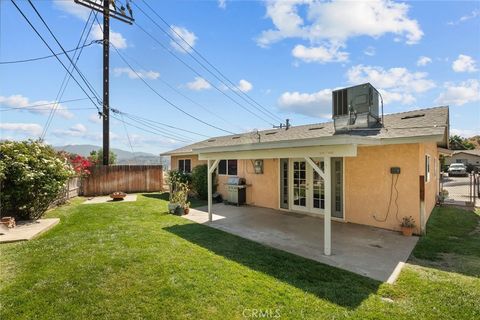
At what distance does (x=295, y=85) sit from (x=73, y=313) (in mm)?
14706

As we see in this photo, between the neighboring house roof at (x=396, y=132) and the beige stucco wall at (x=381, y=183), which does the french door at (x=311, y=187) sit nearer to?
the beige stucco wall at (x=381, y=183)

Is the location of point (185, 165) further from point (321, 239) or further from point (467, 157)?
point (467, 157)

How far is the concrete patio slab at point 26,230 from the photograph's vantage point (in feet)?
19.6

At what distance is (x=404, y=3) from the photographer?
6.93 metres

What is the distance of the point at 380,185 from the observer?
7020 millimetres

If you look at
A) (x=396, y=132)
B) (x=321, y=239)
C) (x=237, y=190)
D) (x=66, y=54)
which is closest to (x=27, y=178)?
(x=66, y=54)

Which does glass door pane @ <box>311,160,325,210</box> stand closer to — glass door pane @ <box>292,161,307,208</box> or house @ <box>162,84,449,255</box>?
house @ <box>162,84,449,255</box>

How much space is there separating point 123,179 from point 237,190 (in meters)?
8.20

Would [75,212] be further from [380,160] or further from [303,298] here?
[380,160]

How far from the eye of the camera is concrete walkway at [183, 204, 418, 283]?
465cm

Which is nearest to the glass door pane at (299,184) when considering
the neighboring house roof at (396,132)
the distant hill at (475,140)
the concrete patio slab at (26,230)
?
the neighboring house roof at (396,132)

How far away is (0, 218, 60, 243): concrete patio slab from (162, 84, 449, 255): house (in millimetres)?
5065

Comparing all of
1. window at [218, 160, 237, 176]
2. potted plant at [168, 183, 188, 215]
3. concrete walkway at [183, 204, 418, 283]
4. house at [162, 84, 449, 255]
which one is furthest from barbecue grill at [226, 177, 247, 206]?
potted plant at [168, 183, 188, 215]

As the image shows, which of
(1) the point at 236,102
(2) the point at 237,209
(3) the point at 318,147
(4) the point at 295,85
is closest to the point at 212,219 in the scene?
(2) the point at 237,209
